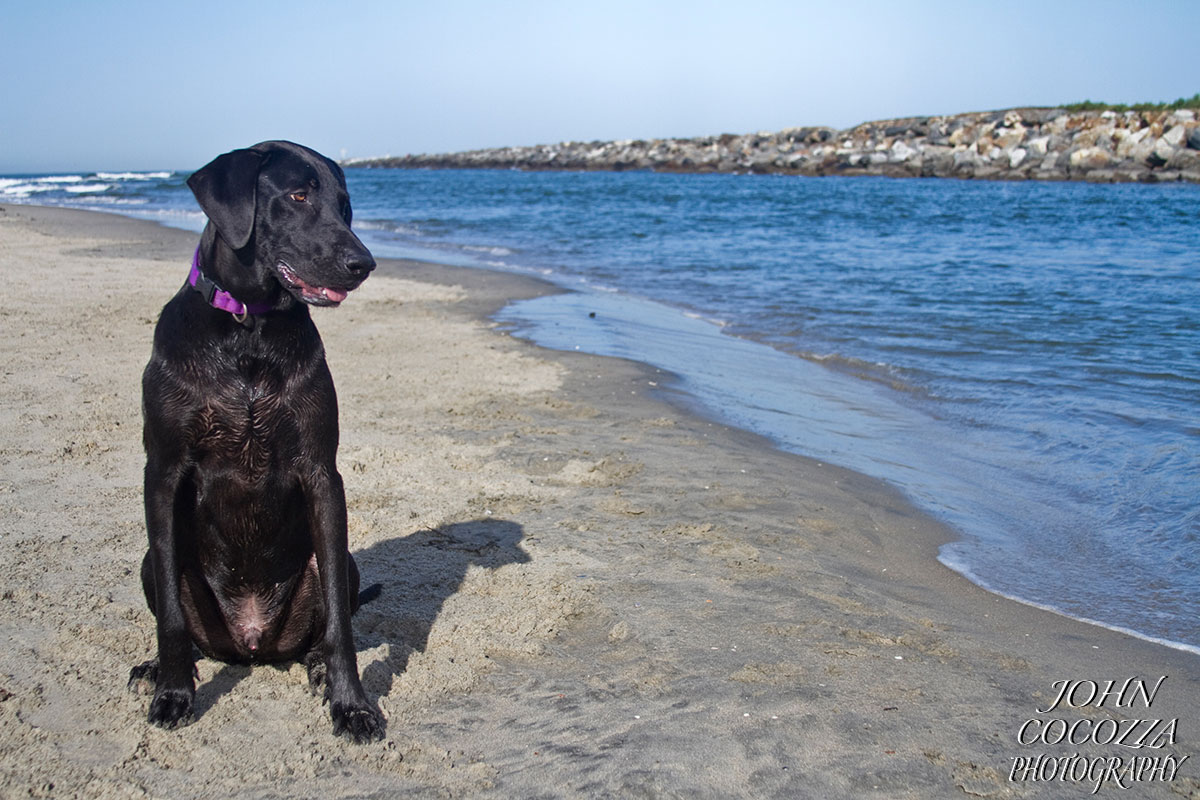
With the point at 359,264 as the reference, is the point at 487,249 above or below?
below

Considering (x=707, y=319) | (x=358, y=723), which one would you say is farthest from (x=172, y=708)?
(x=707, y=319)

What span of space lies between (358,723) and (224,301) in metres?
1.33

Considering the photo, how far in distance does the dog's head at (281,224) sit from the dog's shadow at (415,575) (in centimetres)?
130

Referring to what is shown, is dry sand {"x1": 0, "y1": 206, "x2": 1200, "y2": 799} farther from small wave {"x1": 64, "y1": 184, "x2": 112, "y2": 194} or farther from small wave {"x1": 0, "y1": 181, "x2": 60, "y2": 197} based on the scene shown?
small wave {"x1": 64, "y1": 184, "x2": 112, "y2": 194}

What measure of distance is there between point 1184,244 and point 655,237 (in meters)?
11.1

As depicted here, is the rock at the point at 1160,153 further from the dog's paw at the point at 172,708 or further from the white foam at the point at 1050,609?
A: the dog's paw at the point at 172,708

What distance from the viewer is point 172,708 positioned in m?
2.92

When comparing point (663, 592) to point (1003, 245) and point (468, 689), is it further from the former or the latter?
point (1003, 245)

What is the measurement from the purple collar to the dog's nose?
0.29 m

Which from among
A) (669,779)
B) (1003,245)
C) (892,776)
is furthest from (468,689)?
(1003,245)

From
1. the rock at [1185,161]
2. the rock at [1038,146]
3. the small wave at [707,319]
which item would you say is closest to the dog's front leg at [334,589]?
the small wave at [707,319]

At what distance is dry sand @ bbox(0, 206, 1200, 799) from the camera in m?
2.72

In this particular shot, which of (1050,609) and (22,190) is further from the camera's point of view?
(22,190)

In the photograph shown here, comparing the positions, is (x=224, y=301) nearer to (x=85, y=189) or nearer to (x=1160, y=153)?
(x=1160, y=153)
